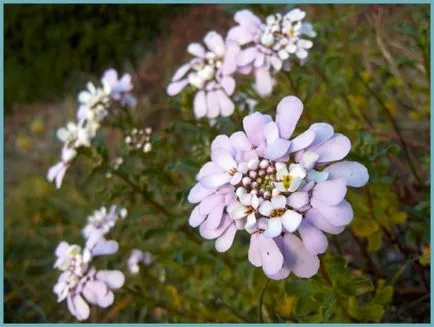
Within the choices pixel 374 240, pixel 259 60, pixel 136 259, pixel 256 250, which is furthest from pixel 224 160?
pixel 136 259

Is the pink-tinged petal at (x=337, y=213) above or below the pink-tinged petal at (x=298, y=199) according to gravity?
below

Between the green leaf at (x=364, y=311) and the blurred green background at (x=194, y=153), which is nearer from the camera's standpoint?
the green leaf at (x=364, y=311)

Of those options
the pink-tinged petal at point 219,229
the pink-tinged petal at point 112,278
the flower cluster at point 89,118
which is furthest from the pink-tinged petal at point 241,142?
the flower cluster at point 89,118

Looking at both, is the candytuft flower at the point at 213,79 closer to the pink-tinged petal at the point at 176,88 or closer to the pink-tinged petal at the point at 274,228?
the pink-tinged petal at the point at 176,88

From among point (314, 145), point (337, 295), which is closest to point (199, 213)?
point (314, 145)

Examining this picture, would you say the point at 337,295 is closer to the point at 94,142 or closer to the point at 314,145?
the point at 314,145

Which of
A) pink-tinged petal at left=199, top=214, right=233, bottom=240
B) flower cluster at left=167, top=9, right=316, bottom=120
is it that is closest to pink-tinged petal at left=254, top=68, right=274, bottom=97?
flower cluster at left=167, top=9, right=316, bottom=120

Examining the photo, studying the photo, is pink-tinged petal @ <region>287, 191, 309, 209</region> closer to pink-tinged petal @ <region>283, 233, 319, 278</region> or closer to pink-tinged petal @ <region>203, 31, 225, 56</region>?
pink-tinged petal @ <region>283, 233, 319, 278</region>
